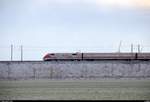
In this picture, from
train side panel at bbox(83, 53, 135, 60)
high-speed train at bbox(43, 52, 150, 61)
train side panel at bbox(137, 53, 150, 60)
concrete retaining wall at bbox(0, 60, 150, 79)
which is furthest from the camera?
train side panel at bbox(83, 53, 135, 60)

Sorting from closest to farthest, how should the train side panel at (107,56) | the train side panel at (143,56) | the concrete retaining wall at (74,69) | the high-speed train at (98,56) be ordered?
the concrete retaining wall at (74,69) < the train side panel at (143,56) < the high-speed train at (98,56) < the train side panel at (107,56)

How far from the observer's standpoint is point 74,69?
115ft

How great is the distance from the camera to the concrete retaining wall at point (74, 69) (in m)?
34.6

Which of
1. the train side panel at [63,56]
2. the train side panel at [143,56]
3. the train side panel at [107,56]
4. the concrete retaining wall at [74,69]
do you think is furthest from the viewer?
the train side panel at [63,56]

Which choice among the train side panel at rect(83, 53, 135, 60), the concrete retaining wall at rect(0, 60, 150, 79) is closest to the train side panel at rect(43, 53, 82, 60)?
the train side panel at rect(83, 53, 135, 60)

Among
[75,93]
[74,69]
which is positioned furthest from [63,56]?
[75,93]

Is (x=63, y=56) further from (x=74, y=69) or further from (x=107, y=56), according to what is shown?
(x=74, y=69)

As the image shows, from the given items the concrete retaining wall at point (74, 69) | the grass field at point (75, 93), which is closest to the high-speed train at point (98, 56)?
the concrete retaining wall at point (74, 69)

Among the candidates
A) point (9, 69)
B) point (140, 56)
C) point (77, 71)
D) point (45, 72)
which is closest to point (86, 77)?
point (77, 71)

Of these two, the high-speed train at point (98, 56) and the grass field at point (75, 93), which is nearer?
the grass field at point (75, 93)

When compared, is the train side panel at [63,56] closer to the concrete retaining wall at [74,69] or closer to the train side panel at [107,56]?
the train side panel at [107,56]

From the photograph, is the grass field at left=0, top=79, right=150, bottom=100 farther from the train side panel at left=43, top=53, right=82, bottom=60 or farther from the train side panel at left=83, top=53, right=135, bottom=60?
the train side panel at left=43, top=53, right=82, bottom=60

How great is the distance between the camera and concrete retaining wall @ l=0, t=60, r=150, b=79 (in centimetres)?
3456

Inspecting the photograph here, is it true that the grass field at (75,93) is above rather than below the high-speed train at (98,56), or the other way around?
below
